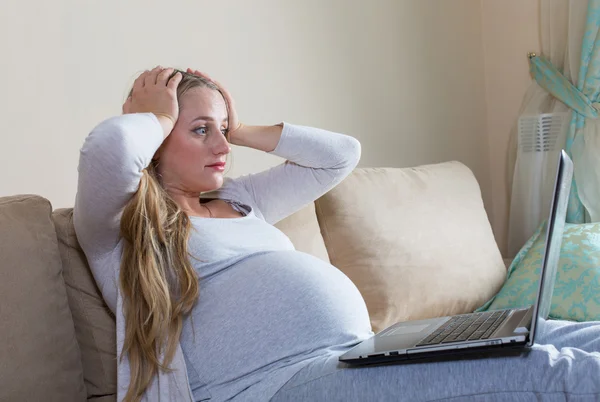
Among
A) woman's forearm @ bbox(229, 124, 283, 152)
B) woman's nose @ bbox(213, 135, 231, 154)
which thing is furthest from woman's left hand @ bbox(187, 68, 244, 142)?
woman's nose @ bbox(213, 135, 231, 154)

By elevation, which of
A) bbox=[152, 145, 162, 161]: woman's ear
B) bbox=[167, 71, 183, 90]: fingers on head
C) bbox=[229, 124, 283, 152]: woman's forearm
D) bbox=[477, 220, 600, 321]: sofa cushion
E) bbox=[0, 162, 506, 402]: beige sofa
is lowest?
bbox=[477, 220, 600, 321]: sofa cushion

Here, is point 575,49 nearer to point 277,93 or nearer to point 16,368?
point 277,93

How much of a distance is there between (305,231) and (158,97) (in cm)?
58

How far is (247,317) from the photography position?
53.7 inches

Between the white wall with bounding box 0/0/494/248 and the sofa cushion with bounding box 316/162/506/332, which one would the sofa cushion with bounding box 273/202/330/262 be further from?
the white wall with bounding box 0/0/494/248

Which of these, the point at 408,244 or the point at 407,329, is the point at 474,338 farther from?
the point at 408,244

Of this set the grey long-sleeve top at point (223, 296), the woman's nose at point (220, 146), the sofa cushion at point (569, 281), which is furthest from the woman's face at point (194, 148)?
the sofa cushion at point (569, 281)

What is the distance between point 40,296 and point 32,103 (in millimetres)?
577

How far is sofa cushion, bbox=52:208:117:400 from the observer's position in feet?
4.71

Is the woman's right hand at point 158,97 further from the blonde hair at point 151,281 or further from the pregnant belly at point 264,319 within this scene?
the pregnant belly at point 264,319

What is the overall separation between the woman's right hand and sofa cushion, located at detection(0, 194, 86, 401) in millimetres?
286

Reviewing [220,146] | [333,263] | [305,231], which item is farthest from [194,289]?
[333,263]

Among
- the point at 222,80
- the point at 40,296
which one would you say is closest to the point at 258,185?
the point at 222,80

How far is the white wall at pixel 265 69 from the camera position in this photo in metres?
1.73
